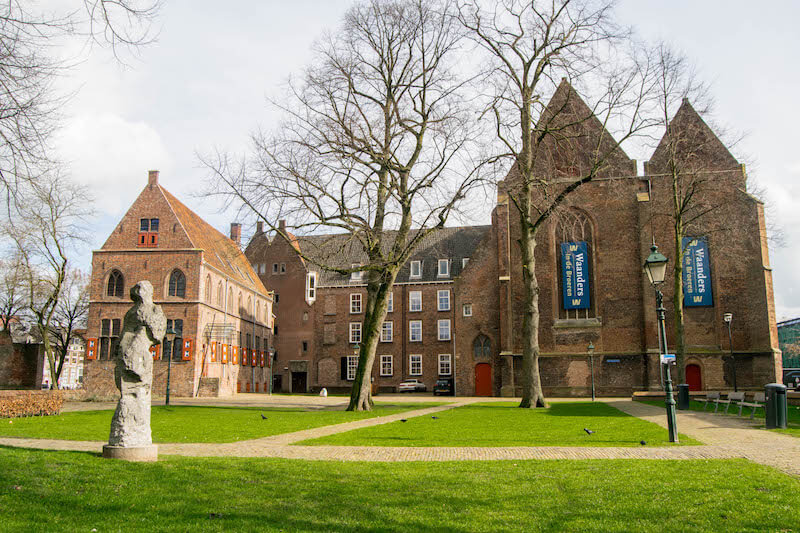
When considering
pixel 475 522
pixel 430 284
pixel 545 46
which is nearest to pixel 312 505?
pixel 475 522

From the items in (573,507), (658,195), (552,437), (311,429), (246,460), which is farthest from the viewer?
(658,195)

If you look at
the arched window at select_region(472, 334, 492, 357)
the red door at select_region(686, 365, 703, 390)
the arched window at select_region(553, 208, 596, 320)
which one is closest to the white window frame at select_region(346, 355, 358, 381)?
the arched window at select_region(472, 334, 492, 357)

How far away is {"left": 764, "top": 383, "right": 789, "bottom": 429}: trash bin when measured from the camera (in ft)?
52.0

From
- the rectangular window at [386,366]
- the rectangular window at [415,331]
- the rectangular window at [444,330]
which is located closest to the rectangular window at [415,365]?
the rectangular window at [415,331]

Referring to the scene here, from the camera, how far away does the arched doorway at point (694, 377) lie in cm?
3919

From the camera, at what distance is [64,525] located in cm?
600

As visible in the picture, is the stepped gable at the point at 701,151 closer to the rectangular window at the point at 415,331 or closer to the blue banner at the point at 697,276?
the blue banner at the point at 697,276

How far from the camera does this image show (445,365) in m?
52.1

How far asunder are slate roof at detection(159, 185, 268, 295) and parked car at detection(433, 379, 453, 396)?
1739 centimetres

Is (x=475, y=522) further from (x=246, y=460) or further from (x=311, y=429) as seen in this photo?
(x=311, y=429)

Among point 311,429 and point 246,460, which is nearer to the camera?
point 246,460

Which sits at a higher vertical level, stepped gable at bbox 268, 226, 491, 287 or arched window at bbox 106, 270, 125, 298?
stepped gable at bbox 268, 226, 491, 287

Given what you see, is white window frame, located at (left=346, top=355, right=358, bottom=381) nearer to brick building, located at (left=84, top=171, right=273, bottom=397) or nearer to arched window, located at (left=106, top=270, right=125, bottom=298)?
brick building, located at (left=84, top=171, right=273, bottom=397)

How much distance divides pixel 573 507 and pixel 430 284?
1854 inches
